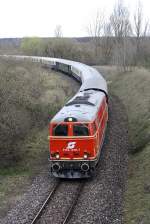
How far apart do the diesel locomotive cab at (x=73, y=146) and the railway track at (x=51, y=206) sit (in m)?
0.71

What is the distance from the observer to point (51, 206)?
48.2ft

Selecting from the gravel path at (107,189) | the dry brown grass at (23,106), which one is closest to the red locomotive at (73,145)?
the gravel path at (107,189)

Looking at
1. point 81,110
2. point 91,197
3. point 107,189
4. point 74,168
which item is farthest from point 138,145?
point 91,197

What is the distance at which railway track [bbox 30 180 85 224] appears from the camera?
13.5 metres

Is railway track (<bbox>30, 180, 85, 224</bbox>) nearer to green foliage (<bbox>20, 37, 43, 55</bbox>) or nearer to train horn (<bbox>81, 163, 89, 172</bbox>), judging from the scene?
train horn (<bbox>81, 163, 89, 172</bbox>)

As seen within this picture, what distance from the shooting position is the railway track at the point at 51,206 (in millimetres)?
13500

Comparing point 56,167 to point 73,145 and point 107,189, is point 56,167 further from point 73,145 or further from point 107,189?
point 107,189

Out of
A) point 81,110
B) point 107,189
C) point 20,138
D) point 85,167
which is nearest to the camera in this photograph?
point 107,189

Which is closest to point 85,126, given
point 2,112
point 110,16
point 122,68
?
point 2,112

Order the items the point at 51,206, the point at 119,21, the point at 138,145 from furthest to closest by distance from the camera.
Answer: the point at 119,21
the point at 138,145
the point at 51,206

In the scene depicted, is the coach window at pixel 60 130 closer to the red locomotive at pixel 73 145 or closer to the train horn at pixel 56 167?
the red locomotive at pixel 73 145

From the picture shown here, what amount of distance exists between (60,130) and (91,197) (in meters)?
3.26

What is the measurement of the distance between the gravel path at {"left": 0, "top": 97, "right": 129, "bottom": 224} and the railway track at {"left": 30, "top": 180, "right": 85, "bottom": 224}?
13 cm

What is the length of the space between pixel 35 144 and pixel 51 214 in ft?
29.4
